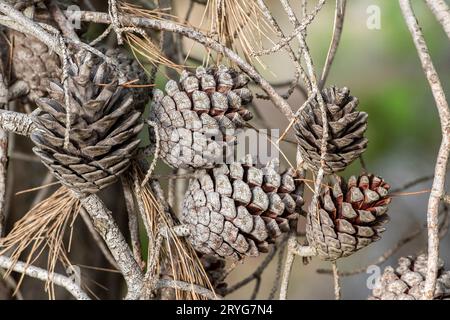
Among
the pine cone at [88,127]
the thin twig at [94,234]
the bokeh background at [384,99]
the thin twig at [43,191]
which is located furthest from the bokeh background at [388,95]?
the pine cone at [88,127]

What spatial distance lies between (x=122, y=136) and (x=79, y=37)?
0.75 ft

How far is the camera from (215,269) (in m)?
0.82

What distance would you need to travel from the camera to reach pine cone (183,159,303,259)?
675 mm

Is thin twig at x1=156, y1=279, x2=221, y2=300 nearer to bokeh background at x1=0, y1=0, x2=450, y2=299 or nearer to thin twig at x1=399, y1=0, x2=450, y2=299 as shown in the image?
thin twig at x1=399, y1=0, x2=450, y2=299

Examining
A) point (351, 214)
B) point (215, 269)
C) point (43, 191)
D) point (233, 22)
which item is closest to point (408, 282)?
point (351, 214)

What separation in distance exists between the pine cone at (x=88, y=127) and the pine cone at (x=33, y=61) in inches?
6.4

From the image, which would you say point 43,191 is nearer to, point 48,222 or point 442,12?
point 48,222

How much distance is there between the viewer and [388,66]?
1.82 meters

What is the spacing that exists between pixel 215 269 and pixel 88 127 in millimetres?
293

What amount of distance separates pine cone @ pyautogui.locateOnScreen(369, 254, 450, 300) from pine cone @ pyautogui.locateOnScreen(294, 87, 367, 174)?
6.0 inches

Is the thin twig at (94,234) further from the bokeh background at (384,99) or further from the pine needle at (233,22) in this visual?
the bokeh background at (384,99)

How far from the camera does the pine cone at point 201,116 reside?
0.67 meters
